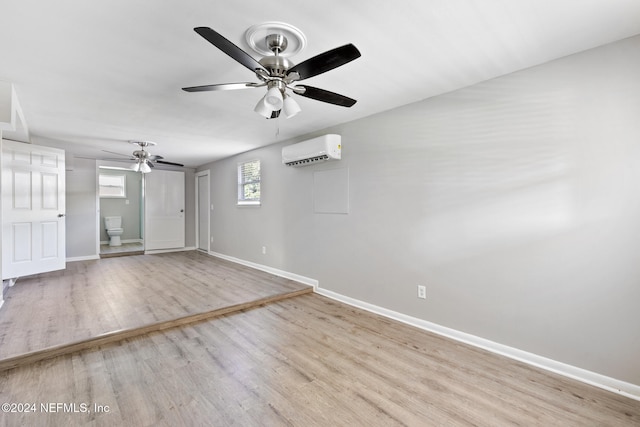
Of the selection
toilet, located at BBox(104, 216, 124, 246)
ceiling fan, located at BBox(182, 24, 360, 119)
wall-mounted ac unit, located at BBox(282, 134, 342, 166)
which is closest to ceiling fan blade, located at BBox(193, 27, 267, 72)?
ceiling fan, located at BBox(182, 24, 360, 119)

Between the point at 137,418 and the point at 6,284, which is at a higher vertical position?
the point at 6,284

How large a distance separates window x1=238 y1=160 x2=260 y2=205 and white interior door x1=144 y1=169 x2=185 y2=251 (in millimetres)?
2445

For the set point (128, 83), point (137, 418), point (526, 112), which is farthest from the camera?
point (128, 83)

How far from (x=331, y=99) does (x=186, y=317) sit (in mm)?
2500

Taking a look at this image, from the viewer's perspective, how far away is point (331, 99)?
2.07 metres

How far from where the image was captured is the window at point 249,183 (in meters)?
5.20

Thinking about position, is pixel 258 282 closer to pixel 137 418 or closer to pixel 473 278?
pixel 137 418

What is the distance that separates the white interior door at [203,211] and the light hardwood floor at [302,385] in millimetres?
4575

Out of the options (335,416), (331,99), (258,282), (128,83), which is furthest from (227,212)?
(335,416)

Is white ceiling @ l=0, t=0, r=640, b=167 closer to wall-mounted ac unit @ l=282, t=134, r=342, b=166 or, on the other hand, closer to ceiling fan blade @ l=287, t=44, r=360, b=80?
ceiling fan blade @ l=287, t=44, r=360, b=80

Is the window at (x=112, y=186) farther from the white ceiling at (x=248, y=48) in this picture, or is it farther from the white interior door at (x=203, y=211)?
the white ceiling at (x=248, y=48)

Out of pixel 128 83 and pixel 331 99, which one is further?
pixel 128 83

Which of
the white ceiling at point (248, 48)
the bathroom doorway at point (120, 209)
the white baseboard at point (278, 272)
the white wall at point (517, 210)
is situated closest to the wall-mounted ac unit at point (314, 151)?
the white wall at point (517, 210)

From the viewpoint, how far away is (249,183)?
5402 millimetres
